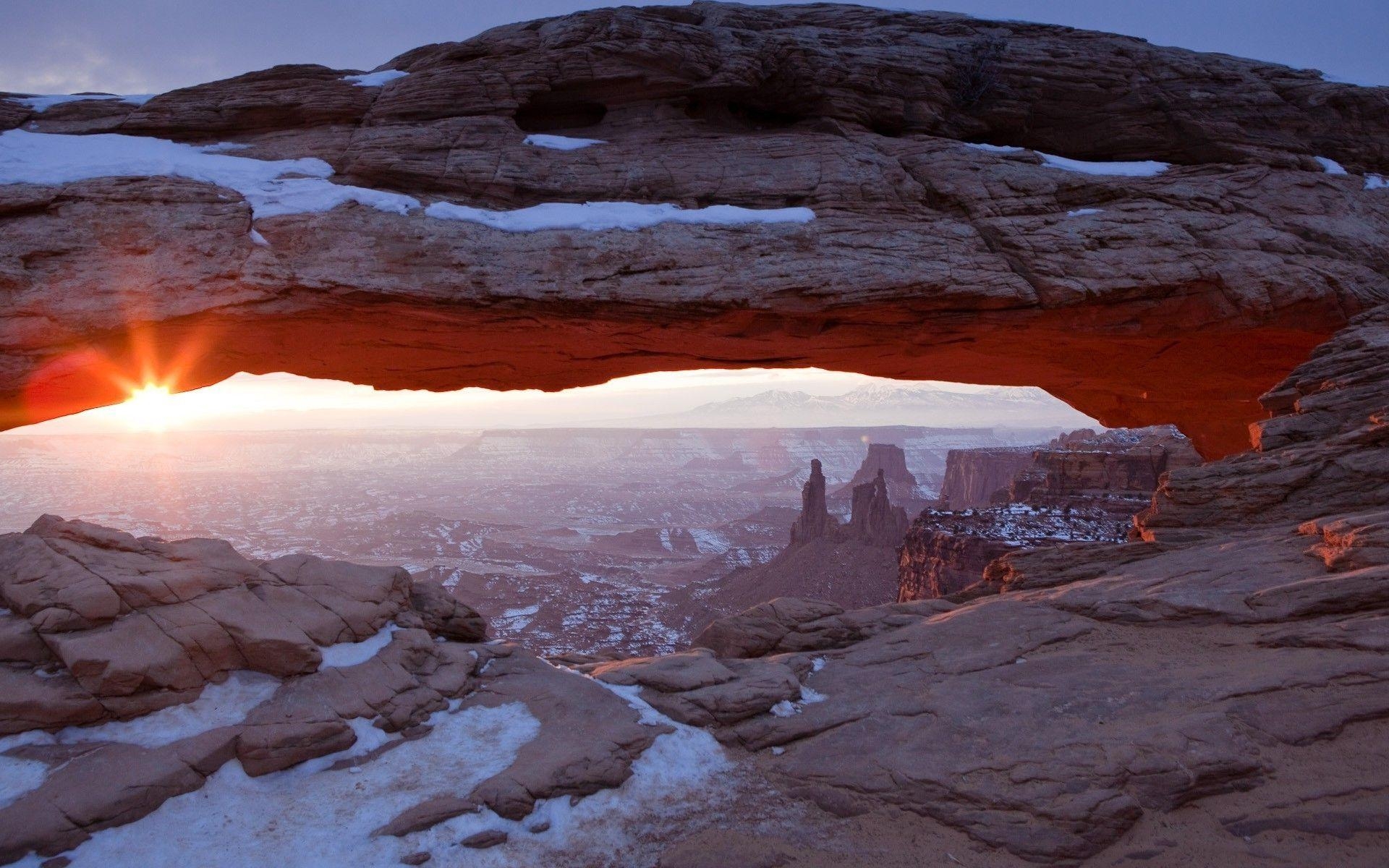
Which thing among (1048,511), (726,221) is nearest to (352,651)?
(726,221)

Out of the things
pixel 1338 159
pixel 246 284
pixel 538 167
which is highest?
pixel 1338 159

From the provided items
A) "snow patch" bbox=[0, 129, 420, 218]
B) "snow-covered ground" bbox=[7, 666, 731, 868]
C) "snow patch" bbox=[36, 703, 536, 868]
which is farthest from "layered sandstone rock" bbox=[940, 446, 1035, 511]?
"snow patch" bbox=[36, 703, 536, 868]

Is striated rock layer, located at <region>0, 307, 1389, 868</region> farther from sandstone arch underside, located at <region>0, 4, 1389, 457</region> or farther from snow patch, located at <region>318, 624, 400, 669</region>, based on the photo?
sandstone arch underside, located at <region>0, 4, 1389, 457</region>

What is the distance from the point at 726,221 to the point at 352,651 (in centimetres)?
1070

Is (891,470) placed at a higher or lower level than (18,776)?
lower

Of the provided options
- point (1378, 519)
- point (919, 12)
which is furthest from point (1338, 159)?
point (1378, 519)

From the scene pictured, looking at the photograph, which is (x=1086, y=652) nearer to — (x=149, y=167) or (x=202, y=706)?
(x=202, y=706)

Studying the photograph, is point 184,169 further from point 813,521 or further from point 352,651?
point 813,521

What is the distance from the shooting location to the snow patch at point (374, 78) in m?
17.1

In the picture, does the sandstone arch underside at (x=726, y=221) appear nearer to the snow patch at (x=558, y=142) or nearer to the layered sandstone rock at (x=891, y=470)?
the snow patch at (x=558, y=142)

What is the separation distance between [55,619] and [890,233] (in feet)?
50.5

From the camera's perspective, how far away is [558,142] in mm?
17016

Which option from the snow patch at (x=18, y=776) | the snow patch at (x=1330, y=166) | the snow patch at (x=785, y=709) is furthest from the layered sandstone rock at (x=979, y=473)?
the snow patch at (x=18, y=776)

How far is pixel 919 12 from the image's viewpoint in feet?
64.0
